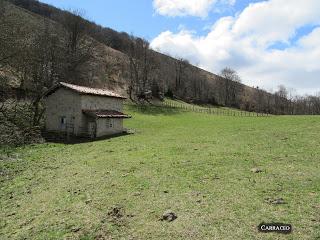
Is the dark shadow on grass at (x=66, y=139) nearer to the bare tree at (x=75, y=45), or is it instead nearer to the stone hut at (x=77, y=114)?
the stone hut at (x=77, y=114)

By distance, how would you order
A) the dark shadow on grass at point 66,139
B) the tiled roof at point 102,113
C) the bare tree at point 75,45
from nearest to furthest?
the dark shadow on grass at point 66,139 < the tiled roof at point 102,113 < the bare tree at point 75,45

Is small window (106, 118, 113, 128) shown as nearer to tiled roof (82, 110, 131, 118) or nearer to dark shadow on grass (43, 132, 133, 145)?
tiled roof (82, 110, 131, 118)

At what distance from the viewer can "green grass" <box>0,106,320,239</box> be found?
13.1 meters

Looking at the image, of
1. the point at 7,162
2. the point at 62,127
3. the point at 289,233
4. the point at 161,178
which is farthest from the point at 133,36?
the point at 289,233

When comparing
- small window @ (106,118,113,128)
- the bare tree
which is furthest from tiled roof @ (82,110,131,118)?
the bare tree

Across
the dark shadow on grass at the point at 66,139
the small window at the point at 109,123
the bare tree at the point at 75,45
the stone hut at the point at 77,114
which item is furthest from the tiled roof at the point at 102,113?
the bare tree at the point at 75,45

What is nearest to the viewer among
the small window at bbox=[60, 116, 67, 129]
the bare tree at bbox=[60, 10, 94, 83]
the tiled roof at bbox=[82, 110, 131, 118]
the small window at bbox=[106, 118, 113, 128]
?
the tiled roof at bbox=[82, 110, 131, 118]

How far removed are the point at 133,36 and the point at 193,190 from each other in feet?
353

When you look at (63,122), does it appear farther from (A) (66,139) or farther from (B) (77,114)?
(A) (66,139)

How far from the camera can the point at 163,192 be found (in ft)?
55.6

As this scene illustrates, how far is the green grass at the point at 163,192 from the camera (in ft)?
43.1

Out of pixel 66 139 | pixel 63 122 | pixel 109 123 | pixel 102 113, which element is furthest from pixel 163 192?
pixel 63 122

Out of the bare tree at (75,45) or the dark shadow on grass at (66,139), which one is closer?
the dark shadow on grass at (66,139)

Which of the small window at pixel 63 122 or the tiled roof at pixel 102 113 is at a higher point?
the tiled roof at pixel 102 113
